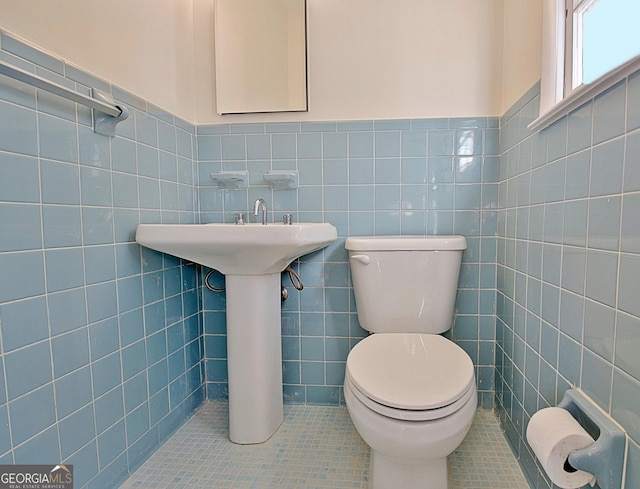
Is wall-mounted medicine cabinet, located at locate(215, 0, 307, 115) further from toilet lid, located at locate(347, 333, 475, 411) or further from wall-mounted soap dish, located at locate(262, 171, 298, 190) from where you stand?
toilet lid, located at locate(347, 333, 475, 411)

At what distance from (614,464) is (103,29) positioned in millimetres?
1715

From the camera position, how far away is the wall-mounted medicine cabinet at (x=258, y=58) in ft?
5.18

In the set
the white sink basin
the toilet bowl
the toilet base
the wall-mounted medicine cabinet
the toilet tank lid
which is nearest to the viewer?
the toilet bowl

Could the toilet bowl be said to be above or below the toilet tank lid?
below

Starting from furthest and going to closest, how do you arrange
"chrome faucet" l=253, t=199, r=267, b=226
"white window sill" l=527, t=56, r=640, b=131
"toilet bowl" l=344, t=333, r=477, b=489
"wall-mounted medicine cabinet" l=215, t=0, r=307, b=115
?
"wall-mounted medicine cabinet" l=215, t=0, r=307, b=115 → "chrome faucet" l=253, t=199, r=267, b=226 → "toilet bowl" l=344, t=333, r=477, b=489 → "white window sill" l=527, t=56, r=640, b=131

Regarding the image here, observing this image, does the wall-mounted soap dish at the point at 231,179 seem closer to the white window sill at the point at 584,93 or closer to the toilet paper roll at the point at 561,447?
the white window sill at the point at 584,93

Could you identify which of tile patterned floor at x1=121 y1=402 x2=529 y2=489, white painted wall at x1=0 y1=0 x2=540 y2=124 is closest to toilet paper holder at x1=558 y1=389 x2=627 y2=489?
tile patterned floor at x1=121 y1=402 x2=529 y2=489

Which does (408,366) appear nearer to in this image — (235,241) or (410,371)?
(410,371)

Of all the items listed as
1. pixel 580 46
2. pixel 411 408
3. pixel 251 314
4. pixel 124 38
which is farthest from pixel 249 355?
pixel 580 46

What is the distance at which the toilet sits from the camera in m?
0.88

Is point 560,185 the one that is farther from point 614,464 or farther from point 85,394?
point 85,394

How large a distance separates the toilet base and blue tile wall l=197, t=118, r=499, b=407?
2.03 feet

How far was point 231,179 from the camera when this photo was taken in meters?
1.57

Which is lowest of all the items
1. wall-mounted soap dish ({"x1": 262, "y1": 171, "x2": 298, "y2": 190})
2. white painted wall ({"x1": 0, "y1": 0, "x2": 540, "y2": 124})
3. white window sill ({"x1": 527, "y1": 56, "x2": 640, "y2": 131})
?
wall-mounted soap dish ({"x1": 262, "y1": 171, "x2": 298, "y2": 190})
